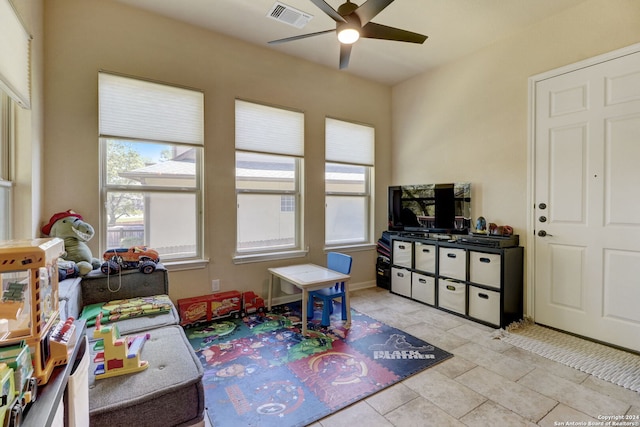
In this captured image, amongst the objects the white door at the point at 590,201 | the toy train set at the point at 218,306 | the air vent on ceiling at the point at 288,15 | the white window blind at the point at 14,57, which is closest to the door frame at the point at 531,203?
the white door at the point at 590,201

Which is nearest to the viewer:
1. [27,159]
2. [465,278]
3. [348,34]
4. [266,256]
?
[27,159]

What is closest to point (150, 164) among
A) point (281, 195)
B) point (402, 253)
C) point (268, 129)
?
point (268, 129)

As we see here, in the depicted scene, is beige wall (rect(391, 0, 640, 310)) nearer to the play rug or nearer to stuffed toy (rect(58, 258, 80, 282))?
the play rug

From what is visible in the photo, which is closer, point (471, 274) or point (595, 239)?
point (595, 239)

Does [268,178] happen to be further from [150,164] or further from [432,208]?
[432,208]

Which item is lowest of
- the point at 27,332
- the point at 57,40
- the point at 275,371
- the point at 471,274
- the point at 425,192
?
the point at 275,371

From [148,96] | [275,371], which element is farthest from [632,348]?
[148,96]

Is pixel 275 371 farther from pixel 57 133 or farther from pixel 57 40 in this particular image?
pixel 57 40

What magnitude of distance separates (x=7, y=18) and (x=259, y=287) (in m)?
2.97

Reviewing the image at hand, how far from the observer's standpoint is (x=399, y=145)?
4.66 metres

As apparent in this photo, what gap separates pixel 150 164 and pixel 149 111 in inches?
20.2

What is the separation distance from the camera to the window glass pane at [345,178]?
4.27 meters

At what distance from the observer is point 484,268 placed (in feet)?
10.5

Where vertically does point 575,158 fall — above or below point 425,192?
above
